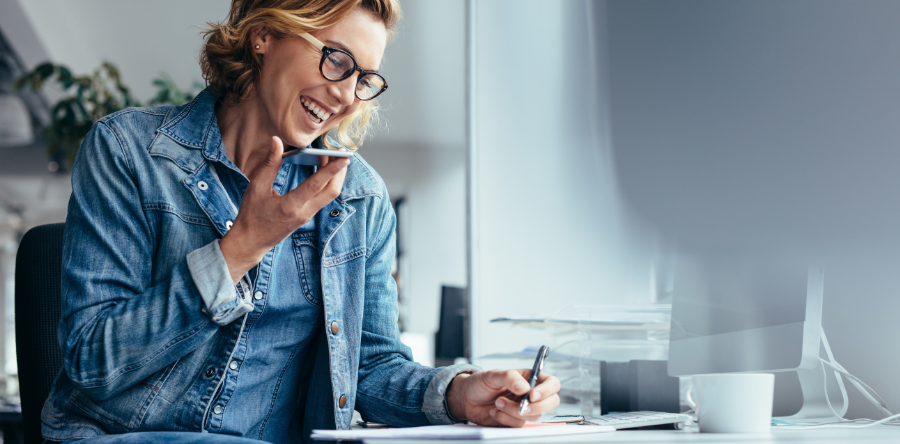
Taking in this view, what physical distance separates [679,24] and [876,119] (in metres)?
0.37

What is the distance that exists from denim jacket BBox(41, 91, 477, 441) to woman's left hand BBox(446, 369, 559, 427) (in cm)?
3

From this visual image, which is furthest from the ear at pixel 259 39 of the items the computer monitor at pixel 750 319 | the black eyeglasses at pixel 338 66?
the computer monitor at pixel 750 319

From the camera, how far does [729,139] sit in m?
1.09

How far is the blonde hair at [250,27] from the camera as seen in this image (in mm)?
979

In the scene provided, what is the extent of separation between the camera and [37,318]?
1039 millimetres

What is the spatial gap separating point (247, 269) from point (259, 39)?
43cm

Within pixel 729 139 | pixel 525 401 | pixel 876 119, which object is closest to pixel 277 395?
pixel 525 401

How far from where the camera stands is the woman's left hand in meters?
0.78

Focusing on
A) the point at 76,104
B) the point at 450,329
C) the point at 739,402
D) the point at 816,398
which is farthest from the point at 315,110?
the point at 450,329

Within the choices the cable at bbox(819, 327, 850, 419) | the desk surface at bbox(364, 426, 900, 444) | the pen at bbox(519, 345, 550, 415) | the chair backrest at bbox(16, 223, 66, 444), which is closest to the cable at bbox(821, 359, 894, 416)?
the cable at bbox(819, 327, 850, 419)

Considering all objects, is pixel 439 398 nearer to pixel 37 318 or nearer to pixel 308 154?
pixel 308 154

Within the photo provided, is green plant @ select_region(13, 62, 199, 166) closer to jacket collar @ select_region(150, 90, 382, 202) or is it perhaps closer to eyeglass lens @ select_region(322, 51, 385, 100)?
jacket collar @ select_region(150, 90, 382, 202)

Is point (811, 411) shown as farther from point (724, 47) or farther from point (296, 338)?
point (296, 338)

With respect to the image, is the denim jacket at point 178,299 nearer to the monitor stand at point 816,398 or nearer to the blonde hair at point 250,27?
the blonde hair at point 250,27
